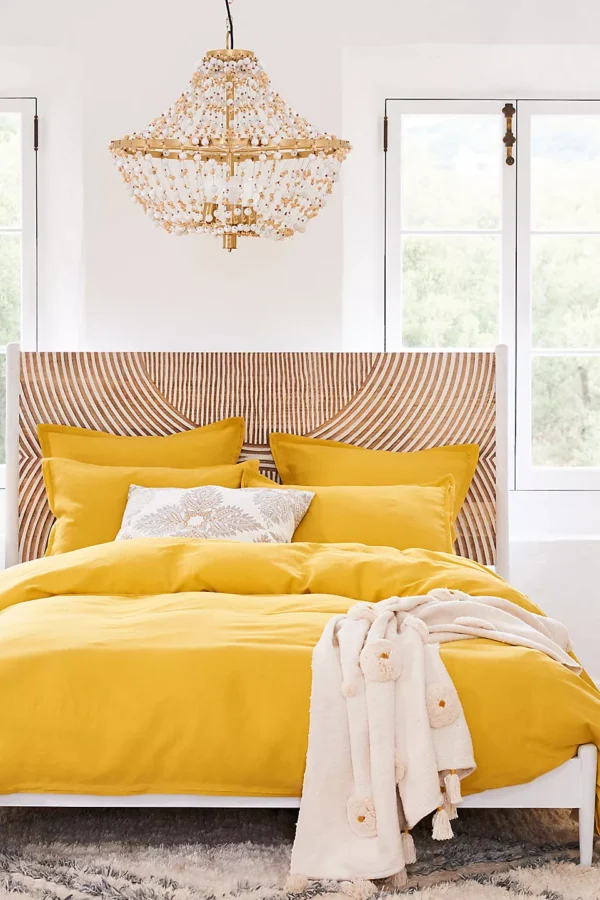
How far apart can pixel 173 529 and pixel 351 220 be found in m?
1.65

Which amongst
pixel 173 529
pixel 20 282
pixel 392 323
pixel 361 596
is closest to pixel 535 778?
pixel 361 596

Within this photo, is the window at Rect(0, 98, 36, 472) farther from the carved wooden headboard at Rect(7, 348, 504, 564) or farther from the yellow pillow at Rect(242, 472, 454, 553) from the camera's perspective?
the yellow pillow at Rect(242, 472, 454, 553)

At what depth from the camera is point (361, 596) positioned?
2.78 metres

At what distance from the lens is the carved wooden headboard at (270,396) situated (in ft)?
13.0

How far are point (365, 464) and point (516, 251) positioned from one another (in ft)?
4.02

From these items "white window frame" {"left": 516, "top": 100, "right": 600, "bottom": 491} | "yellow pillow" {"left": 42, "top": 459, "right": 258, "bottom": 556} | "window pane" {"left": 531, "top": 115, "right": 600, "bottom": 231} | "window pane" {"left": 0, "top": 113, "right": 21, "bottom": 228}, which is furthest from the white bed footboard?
"window pane" {"left": 0, "top": 113, "right": 21, "bottom": 228}

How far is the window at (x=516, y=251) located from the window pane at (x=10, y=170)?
1520mm

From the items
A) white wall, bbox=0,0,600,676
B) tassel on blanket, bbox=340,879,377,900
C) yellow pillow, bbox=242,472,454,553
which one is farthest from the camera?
white wall, bbox=0,0,600,676

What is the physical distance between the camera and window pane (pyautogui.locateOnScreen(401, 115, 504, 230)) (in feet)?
14.1

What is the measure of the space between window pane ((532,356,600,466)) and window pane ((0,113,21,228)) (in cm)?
225

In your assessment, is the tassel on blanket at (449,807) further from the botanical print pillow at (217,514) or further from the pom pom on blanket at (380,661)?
the botanical print pillow at (217,514)

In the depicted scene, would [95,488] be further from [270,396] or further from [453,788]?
[453,788]

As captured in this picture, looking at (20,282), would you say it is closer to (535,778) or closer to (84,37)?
(84,37)

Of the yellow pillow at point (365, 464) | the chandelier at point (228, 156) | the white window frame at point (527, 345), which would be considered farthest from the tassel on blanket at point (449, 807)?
the white window frame at point (527, 345)
